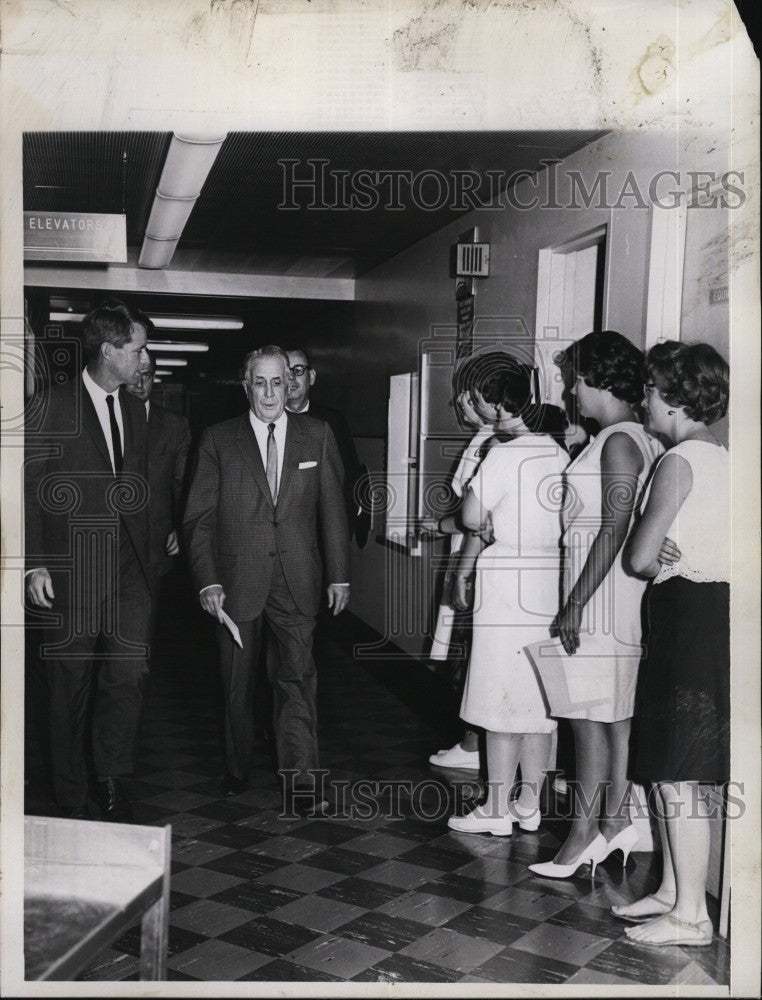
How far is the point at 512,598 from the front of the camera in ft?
12.7

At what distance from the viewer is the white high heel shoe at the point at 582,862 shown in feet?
11.6

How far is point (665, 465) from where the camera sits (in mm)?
3020

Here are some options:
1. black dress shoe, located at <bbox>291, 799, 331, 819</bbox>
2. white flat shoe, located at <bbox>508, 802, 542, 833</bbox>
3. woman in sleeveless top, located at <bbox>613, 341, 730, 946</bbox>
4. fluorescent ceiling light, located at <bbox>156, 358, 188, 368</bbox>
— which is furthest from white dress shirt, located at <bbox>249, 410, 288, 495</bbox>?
white flat shoe, located at <bbox>508, 802, 542, 833</bbox>

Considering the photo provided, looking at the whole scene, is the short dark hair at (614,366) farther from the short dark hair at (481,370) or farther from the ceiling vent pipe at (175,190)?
the ceiling vent pipe at (175,190)

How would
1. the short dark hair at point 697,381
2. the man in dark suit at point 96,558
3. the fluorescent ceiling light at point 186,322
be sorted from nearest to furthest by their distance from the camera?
the short dark hair at point 697,381 → the man in dark suit at point 96,558 → the fluorescent ceiling light at point 186,322

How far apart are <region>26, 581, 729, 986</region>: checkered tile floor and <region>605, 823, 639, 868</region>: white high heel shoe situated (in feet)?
0.21

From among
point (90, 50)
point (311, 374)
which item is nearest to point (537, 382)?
point (311, 374)

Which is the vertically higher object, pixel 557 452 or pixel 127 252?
pixel 127 252


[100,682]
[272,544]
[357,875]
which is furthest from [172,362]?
[357,875]

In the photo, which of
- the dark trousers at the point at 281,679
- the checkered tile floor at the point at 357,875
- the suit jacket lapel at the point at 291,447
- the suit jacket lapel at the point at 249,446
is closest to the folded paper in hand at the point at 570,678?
the checkered tile floor at the point at 357,875

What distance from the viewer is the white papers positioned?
4.04 meters

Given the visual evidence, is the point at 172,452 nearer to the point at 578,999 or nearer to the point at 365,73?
the point at 365,73

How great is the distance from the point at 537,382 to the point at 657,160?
1277 mm

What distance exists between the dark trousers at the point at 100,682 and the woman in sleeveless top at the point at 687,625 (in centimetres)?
188
